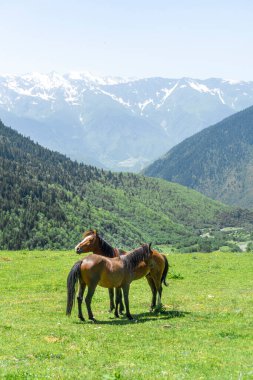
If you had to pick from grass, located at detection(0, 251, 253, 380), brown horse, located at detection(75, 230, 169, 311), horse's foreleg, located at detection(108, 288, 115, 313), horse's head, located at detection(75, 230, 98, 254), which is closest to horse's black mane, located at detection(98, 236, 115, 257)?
brown horse, located at detection(75, 230, 169, 311)

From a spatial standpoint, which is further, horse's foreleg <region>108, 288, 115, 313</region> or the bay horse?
horse's foreleg <region>108, 288, 115, 313</region>

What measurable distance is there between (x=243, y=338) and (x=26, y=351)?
Result: 28.1 feet

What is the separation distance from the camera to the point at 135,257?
23.8 m

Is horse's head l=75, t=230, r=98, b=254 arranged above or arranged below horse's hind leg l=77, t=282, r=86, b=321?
above

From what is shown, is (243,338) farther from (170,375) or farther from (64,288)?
(64,288)

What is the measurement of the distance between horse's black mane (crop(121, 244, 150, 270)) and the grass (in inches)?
105

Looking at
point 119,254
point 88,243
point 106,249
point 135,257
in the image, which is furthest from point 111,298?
point 88,243

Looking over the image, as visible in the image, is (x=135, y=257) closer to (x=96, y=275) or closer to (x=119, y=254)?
(x=119, y=254)

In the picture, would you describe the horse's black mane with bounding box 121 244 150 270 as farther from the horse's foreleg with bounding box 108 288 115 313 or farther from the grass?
the grass

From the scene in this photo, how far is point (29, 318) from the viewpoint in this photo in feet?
74.4

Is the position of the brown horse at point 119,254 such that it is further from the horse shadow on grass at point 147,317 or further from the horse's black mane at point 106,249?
the horse shadow on grass at point 147,317

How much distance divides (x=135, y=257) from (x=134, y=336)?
544 centimetres

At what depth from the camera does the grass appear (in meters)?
14.2

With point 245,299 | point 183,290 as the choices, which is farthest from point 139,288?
point 245,299
